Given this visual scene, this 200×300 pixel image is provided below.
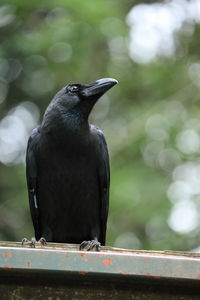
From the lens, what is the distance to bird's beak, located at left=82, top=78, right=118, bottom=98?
613 cm

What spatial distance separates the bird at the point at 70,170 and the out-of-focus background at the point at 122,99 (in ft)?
9.45

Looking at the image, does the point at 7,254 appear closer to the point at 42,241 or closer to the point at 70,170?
the point at 42,241

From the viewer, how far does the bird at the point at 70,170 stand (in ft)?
20.1

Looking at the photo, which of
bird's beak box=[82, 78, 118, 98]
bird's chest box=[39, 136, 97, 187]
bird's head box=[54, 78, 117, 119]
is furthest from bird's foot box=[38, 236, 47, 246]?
bird's beak box=[82, 78, 118, 98]

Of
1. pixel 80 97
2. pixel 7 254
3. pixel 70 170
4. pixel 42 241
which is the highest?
pixel 80 97

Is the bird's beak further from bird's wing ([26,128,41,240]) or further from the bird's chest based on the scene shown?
bird's wing ([26,128,41,240])

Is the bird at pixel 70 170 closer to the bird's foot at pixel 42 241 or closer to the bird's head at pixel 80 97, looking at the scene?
the bird's head at pixel 80 97

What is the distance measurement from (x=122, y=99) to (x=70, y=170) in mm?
6150

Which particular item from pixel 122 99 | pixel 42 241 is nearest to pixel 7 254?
pixel 42 241

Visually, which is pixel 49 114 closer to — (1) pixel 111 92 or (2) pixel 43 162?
(2) pixel 43 162

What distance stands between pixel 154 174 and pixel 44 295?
7.32 m

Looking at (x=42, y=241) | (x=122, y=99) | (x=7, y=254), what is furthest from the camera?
(x=122, y=99)

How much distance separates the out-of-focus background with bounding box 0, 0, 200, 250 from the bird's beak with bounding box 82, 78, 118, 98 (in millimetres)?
3054

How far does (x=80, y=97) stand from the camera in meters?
6.32
